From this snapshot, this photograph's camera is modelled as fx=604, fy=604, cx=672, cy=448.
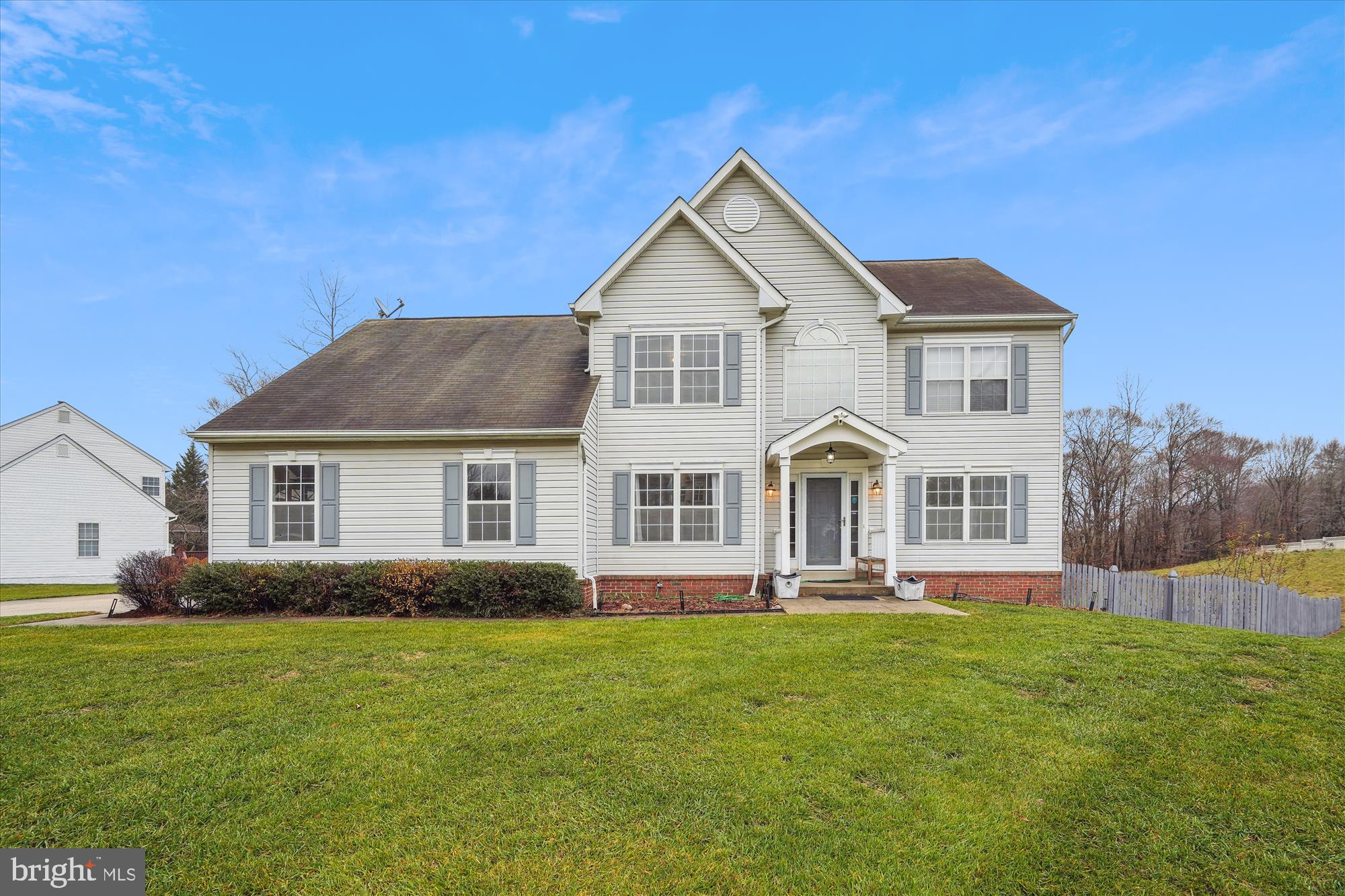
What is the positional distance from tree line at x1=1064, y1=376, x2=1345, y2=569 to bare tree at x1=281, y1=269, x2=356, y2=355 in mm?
38375

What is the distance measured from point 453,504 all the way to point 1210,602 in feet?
49.8

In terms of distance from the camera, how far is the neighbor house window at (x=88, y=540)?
23688 millimetres

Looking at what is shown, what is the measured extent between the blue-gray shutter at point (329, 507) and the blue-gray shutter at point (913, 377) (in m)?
12.5

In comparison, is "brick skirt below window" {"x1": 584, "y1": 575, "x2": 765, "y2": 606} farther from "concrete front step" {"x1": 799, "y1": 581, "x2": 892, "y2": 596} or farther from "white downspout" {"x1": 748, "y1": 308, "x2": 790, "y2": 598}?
"concrete front step" {"x1": 799, "y1": 581, "x2": 892, "y2": 596}

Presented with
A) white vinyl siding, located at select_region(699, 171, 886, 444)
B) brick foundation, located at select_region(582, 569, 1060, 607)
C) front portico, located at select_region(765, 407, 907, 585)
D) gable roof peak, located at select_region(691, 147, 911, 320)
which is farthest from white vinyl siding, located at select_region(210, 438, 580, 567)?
gable roof peak, located at select_region(691, 147, 911, 320)

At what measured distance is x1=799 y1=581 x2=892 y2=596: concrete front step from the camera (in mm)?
12398

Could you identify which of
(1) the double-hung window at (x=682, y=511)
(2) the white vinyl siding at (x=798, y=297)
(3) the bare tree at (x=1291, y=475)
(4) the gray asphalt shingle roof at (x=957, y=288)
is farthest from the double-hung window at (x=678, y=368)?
(3) the bare tree at (x=1291, y=475)

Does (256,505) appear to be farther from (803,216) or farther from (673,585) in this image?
(803,216)

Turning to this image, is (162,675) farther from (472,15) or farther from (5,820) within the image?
(472,15)

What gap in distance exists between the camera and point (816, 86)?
24.7 metres

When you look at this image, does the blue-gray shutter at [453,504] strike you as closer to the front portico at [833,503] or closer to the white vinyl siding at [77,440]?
the front portico at [833,503]

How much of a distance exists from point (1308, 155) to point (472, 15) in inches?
901

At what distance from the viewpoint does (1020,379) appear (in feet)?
44.4

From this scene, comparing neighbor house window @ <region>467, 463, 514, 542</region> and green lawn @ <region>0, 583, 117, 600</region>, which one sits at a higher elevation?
neighbor house window @ <region>467, 463, 514, 542</region>
